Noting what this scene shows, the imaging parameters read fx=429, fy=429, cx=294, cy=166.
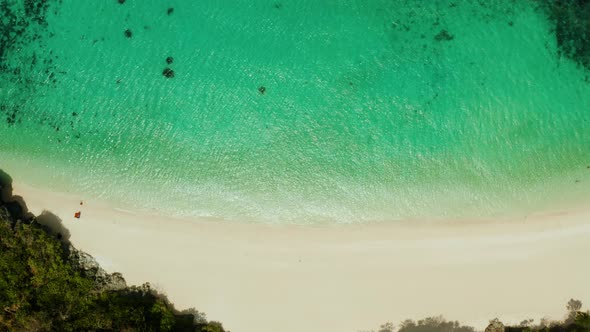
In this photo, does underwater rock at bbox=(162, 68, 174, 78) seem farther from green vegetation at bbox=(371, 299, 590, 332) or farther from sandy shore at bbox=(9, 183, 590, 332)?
green vegetation at bbox=(371, 299, 590, 332)

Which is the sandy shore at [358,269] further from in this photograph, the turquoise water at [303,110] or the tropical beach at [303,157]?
the turquoise water at [303,110]

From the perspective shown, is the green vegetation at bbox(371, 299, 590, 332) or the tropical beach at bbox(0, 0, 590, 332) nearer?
the green vegetation at bbox(371, 299, 590, 332)

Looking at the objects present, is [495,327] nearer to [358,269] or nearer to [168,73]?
[358,269]

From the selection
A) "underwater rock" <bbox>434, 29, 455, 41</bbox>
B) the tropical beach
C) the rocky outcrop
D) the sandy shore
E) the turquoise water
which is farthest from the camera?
"underwater rock" <bbox>434, 29, 455, 41</bbox>

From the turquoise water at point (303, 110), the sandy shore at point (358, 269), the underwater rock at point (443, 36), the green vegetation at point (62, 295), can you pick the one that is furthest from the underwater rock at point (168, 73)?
the underwater rock at point (443, 36)

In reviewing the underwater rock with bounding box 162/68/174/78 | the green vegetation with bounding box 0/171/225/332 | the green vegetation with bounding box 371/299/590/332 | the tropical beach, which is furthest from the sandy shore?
the underwater rock with bounding box 162/68/174/78

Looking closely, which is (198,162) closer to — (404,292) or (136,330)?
(136,330)

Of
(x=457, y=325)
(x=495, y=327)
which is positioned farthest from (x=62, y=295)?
(x=495, y=327)
